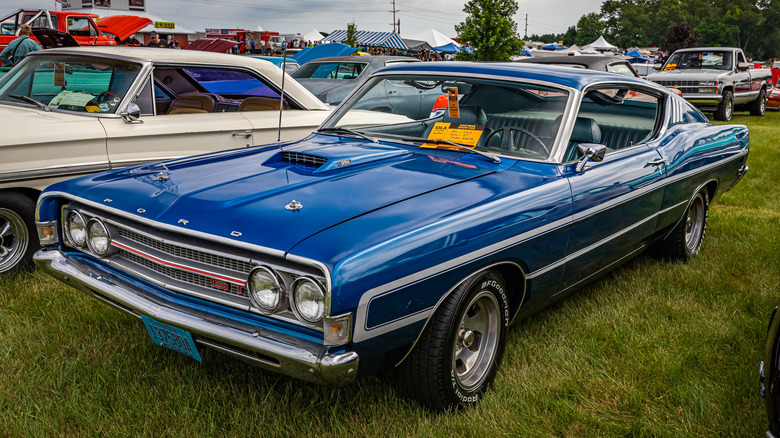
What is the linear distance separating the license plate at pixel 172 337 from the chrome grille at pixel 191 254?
0.26 m

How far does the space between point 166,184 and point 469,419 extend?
1611 millimetres

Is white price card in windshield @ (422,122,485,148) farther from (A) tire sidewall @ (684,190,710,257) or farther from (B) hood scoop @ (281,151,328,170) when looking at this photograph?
(A) tire sidewall @ (684,190,710,257)

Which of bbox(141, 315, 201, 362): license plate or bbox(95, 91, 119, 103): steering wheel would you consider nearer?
bbox(141, 315, 201, 362): license plate

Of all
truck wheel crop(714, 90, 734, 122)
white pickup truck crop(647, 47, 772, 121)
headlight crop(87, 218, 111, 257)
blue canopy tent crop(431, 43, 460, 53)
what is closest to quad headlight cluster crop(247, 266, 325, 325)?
headlight crop(87, 218, 111, 257)

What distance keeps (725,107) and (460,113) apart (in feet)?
41.3

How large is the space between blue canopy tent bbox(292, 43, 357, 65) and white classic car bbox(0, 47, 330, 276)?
13638mm

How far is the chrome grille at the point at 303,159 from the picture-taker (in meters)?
3.19

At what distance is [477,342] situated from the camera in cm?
288

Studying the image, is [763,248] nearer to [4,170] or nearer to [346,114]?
[346,114]

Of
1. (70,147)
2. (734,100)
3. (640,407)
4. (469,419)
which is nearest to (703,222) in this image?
(640,407)

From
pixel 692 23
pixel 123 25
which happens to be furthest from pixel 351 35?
pixel 692 23

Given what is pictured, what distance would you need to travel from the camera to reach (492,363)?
2.89 m

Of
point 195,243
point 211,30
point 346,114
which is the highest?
point 211,30

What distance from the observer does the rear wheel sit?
449 centimetres
